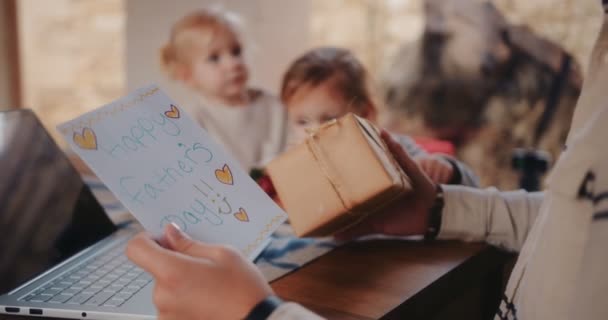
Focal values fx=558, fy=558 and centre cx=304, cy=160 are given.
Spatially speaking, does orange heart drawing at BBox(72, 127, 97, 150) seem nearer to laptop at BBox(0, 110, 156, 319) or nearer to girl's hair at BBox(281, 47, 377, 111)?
laptop at BBox(0, 110, 156, 319)

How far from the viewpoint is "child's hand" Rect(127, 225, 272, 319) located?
48 centimetres

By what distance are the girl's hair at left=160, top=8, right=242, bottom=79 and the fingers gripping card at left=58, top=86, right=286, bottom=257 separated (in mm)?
1266

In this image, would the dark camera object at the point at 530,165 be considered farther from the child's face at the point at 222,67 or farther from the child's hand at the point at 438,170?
the child's face at the point at 222,67

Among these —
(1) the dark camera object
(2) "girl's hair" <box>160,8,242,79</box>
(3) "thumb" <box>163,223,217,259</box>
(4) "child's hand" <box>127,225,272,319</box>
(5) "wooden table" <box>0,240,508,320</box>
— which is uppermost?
(2) "girl's hair" <box>160,8,242,79</box>

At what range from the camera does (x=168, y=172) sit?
1.95 feet

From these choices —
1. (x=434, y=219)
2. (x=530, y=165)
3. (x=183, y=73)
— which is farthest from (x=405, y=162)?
(x=183, y=73)

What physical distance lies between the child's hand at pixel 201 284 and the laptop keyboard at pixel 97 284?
0.42ft

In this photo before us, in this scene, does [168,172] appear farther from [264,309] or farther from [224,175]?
[264,309]

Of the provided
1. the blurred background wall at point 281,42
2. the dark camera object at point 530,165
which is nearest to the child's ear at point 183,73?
the blurred background wall at point 281,42

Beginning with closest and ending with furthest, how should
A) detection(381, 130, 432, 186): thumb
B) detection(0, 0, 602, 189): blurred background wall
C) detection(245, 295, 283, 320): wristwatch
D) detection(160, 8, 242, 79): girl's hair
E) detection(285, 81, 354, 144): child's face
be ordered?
detection(245, 295, 283, 320): wristwatch
detection(381, 130, 432, 186): thumb
detection(285, 81, 354, 144): child's face
detection(160, 8, 242, 79): girl's hair
detection(0, 0, 602, 189): blurred background wall

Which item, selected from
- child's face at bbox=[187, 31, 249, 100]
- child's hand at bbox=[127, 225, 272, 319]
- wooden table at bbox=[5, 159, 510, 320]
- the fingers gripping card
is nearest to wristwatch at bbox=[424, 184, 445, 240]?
wooden table at bbox=[5, 159, 510, 320]

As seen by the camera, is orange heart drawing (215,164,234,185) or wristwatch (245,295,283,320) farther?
orange heart drawing (215,164,234,185)

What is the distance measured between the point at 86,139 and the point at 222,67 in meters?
1.33

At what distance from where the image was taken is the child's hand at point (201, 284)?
1.57 ft
